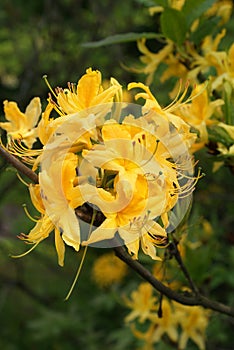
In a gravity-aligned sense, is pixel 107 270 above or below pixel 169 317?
below

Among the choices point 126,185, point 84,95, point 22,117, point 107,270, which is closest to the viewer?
point 126,185

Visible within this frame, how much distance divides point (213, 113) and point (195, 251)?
432mm

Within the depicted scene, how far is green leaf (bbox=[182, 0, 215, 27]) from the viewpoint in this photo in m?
1.77

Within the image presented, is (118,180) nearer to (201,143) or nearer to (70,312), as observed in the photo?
(201,143)

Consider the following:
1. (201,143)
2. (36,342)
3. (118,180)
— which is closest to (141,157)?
(118,180)

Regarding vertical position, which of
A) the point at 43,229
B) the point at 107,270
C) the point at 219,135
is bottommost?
the point at 107,270

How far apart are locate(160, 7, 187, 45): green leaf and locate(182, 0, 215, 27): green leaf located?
22 mm

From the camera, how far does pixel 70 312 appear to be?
3.38 m

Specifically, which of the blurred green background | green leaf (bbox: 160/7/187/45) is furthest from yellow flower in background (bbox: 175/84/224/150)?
the blurred green background

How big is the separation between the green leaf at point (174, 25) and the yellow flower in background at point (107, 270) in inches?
72.9

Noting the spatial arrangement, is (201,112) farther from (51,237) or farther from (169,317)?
(51,237)

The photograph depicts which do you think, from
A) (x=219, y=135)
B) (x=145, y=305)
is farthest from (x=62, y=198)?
(x=145, y=305)

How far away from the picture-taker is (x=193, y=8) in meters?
1.80

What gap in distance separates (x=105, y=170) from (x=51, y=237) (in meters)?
2.60
